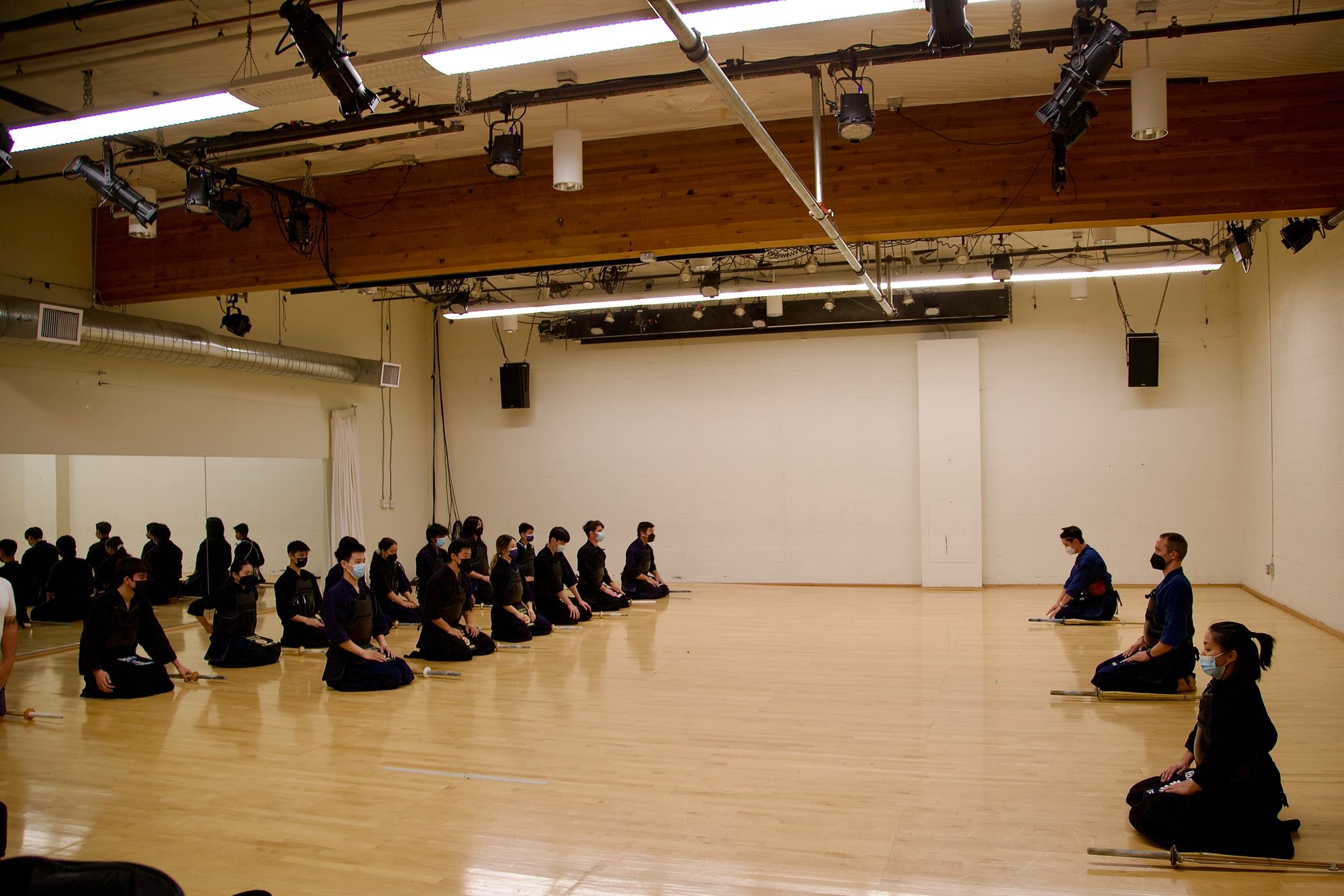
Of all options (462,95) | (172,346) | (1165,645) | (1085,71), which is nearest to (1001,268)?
(1165,645)

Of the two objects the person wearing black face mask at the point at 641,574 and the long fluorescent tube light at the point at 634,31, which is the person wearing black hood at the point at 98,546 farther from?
the long fluorescent tube light at the point at 634,31

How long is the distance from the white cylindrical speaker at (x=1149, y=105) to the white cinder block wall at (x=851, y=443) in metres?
7.20

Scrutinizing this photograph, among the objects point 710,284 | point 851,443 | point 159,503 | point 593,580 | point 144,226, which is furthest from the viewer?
point 851,443

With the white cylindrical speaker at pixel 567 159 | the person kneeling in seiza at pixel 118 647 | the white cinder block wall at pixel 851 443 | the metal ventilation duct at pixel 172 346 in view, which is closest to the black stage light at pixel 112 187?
the metal ventilation duct at pixel 172 346

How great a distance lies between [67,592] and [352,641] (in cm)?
429

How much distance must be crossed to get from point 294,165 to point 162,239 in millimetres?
1731

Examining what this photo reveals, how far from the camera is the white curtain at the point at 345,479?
12.5 m

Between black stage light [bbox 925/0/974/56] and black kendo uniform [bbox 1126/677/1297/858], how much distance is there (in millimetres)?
3114

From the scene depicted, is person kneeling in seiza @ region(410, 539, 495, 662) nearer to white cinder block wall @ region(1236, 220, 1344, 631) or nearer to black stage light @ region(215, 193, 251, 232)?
black stage light @ region(215, 193, 251, 232)

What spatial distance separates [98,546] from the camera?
964 centimetres

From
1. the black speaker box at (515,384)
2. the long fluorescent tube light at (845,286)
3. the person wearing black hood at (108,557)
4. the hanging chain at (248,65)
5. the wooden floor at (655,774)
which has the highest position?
the hanging chain at (248,65)

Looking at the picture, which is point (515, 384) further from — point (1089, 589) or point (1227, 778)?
point (1227, 778)

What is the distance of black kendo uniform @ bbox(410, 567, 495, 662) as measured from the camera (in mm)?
8289

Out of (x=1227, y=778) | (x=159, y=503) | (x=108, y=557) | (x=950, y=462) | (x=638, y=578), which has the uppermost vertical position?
(x=950, y=462)
